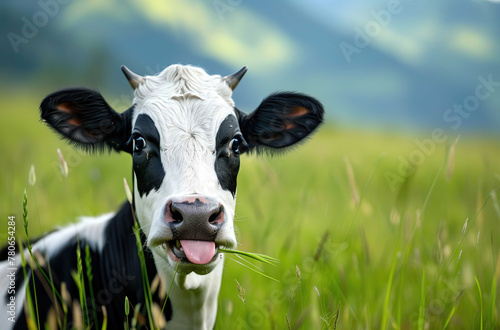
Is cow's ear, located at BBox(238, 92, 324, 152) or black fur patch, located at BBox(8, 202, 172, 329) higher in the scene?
cow's ear, located at BBox(238, 92, 324, 152)

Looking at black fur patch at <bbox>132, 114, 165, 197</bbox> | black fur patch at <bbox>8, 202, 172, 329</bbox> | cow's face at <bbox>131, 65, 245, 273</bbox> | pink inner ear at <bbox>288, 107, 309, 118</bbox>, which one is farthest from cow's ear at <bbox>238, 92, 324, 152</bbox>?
black fur patch at <bbox>8, 202, 172, 329</bbox>

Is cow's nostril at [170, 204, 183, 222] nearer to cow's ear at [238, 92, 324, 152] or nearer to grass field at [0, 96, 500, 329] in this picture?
grass field at [0, 96, 500, 329]

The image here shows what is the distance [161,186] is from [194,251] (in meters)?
0.64

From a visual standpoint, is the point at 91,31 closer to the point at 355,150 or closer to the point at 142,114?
the point at 355,150

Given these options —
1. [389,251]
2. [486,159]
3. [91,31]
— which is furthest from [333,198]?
[91,31]

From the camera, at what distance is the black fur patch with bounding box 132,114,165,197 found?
3.30 metres

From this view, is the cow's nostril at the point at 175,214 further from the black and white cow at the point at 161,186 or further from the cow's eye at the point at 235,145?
the cow's eye at the point at 235,145

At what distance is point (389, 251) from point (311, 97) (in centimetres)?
440

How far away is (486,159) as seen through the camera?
178 inches

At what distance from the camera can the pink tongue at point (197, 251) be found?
277cm

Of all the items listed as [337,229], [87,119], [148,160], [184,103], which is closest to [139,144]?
[148,160]

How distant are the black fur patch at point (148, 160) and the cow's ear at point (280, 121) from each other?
875 mm

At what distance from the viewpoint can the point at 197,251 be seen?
9.12ft

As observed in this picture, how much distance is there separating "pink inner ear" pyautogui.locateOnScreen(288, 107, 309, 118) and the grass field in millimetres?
631
